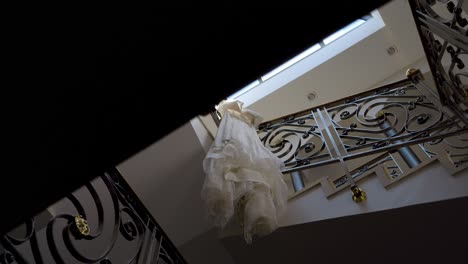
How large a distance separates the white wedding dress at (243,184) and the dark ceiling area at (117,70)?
236 cm

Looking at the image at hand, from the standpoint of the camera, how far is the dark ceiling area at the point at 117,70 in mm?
698

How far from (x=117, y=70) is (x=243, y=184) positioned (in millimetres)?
2621

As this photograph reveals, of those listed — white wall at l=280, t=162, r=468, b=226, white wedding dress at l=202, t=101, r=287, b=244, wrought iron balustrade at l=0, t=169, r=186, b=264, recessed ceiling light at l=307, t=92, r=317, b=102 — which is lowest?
recessed ceiling light at l=307, t=92, r=317, b=102

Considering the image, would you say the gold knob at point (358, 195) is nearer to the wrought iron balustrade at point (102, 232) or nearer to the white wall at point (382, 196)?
the white wall at point (382, 196)

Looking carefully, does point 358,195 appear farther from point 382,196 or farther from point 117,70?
point 117,70

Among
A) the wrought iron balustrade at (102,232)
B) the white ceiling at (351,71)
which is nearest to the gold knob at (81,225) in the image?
the wrought iron balustrade at (102,232)

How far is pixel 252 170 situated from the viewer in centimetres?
346

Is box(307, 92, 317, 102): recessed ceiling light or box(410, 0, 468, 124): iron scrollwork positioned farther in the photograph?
box(307, 92, 317, 102): recessed ceiling light

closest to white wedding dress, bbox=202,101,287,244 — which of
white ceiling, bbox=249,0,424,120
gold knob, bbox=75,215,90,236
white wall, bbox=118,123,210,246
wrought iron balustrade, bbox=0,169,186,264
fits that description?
wrought iron balustrade, bbox=0,169,186,264

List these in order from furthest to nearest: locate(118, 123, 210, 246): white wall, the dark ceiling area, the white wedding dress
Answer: locate(118, 123, 210, 246): white wall, the white wedding dress, the dark ceiling area

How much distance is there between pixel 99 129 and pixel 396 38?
26.8 feet

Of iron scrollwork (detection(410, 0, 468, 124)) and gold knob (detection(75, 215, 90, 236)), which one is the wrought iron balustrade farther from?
iron scrollwork (detection(410, 0, 468, 124))

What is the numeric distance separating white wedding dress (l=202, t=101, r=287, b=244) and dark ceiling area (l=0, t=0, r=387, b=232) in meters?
2.36

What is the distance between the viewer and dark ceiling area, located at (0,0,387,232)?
0.70m
